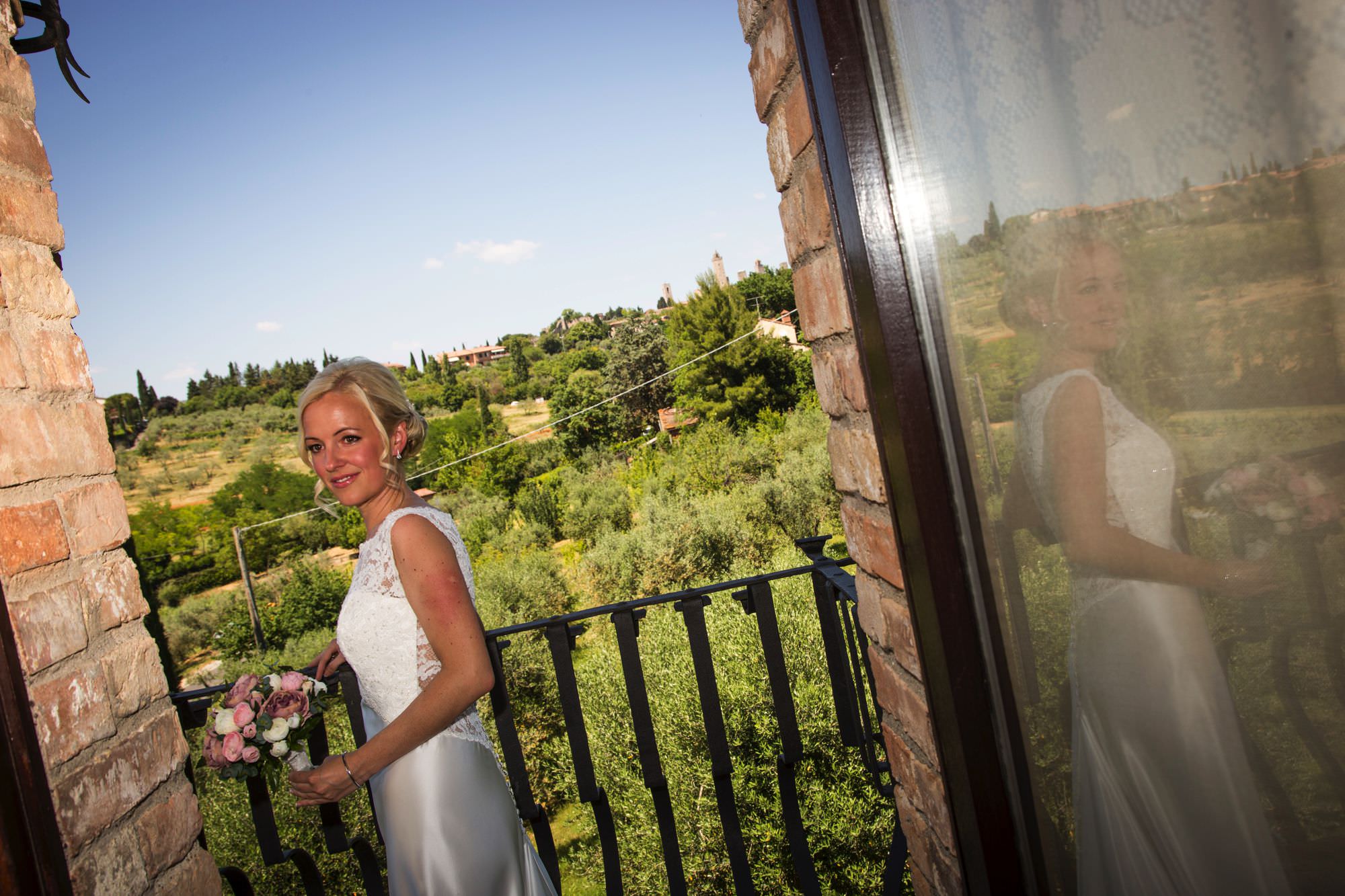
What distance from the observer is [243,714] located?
1628mm

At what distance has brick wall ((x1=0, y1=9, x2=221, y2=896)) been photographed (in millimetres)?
1016

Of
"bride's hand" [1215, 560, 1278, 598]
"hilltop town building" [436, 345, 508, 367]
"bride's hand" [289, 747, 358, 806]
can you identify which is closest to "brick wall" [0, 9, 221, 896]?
"bride's hand" [289, 747, 358, 806]

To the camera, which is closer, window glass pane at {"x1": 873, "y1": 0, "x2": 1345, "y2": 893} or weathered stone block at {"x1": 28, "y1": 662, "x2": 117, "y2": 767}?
window glass pane at {"x1": 873, "y1": 0, "x2": 1345, "y2": 893}

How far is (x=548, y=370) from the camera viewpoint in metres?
50.8

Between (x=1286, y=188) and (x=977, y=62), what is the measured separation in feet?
1.14

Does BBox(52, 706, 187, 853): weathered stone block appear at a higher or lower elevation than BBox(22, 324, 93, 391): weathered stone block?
lower

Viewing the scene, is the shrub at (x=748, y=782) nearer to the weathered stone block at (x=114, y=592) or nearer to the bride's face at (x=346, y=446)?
the bride's face at (x=346, y=446)

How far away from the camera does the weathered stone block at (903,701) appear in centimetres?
104

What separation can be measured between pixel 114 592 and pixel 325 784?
0.59 metres

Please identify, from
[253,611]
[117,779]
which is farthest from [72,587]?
[253,611]

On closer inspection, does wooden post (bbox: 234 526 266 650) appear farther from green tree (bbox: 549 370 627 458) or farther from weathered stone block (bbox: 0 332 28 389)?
weathered stone block (bbox: 0 332 28 389)

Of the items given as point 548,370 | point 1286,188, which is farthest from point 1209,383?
point 548,370

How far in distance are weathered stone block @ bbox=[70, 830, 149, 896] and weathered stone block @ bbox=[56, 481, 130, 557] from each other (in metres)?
0.43

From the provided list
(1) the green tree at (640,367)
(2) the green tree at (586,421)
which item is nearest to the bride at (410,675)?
(2) the green tree at (586,421)
